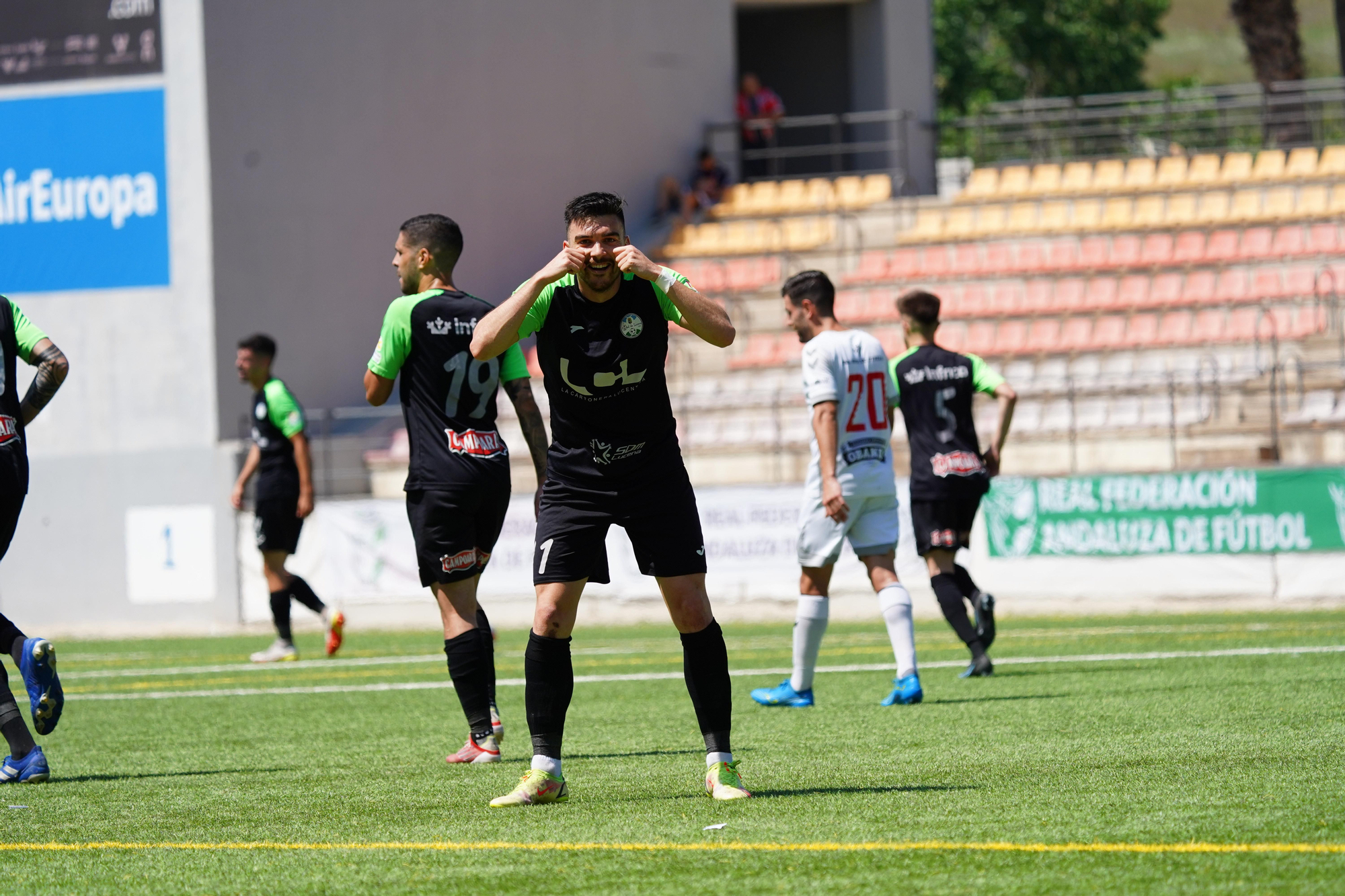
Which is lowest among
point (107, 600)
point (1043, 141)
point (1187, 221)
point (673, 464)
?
point (107, 600)

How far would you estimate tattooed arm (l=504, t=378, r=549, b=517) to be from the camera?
674cm

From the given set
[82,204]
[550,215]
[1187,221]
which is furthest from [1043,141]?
[82,204]

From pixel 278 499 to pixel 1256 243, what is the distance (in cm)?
1278

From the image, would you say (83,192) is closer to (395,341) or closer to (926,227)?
(926,227)

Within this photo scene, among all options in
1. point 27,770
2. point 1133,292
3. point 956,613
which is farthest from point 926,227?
point 27,770

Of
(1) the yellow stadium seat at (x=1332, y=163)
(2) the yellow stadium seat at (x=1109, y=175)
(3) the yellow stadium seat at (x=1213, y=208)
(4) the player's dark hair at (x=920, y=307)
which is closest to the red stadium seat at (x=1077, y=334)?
(3) the yellow stadium seat at (x=1213, y=208)

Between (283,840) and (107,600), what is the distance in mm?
15211

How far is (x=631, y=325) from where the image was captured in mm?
5406

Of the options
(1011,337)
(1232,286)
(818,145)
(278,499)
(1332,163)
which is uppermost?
(818,145)

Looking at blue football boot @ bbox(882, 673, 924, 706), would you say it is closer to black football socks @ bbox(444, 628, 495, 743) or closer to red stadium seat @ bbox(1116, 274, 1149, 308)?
black football socks @ bbox(444, 628, 495, 743)

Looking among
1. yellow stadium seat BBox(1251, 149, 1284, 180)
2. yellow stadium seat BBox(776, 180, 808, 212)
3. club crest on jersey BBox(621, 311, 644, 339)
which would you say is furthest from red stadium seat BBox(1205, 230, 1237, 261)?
club crest on jersey BBox(621, 311, 644, 339)

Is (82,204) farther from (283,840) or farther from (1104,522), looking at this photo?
(283,840)

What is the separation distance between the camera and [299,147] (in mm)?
21094

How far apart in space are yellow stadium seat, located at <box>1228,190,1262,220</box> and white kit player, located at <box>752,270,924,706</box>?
14.2m
